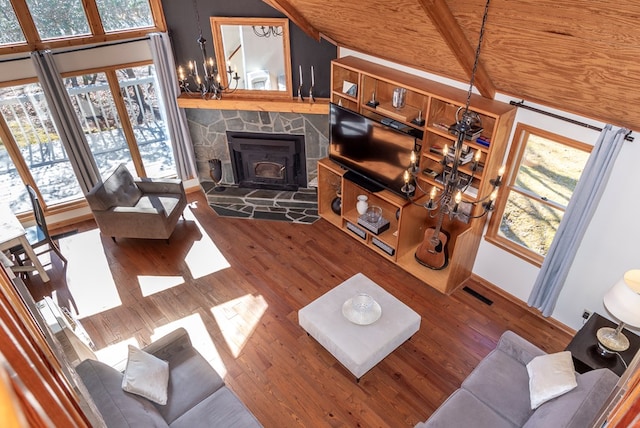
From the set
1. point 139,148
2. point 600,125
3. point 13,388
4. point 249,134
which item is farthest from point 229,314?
point 13,388

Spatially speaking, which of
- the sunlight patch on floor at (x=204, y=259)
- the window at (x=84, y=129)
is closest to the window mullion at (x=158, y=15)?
the window at (x=84, y=129)

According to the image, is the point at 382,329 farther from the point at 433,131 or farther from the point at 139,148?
the point at 139,148

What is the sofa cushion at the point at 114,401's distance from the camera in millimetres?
2725

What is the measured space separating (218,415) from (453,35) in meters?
3.37

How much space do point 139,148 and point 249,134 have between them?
166cm

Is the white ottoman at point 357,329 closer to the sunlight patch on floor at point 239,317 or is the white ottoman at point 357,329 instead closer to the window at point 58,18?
the sunlight patch on floor at point 239,317

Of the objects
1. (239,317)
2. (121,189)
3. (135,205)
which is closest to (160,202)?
(135,205)

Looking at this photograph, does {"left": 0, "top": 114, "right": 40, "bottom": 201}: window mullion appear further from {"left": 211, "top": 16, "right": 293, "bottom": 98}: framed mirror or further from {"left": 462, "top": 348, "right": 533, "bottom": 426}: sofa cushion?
{"left": 462, "top": 348, "right": 533, "bottom": 426}: sofa cushion

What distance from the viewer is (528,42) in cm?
299

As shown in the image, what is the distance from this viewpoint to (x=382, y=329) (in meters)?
3.98

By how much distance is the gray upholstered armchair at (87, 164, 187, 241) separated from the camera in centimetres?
529

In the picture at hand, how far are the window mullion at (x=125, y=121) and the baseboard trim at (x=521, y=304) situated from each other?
491 centimetres

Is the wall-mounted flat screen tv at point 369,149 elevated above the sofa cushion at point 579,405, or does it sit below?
above

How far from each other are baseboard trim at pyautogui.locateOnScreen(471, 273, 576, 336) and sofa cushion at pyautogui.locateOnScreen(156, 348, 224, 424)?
315 centimetres
